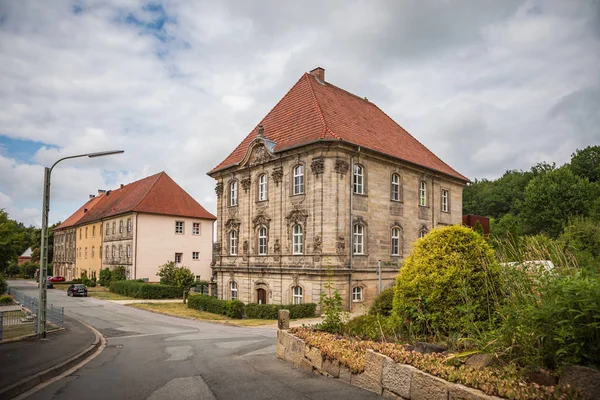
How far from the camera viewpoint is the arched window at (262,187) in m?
31.7

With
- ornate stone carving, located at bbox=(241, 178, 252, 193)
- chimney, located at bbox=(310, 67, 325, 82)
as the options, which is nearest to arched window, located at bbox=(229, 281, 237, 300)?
ornate stone carving, located at bbox=(241, 178, 252, 193)

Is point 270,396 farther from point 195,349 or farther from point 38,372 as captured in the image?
point 195,349

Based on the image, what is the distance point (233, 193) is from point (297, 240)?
8.23m

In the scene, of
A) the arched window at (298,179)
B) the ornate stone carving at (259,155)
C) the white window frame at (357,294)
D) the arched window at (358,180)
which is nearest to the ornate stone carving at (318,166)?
the arched window at (298,179)

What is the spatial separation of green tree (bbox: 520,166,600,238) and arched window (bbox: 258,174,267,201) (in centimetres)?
3529

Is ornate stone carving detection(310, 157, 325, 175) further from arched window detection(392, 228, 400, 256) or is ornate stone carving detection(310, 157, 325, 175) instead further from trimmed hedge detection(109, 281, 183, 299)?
trimmed hedge detection(109, 281, 183, 299)

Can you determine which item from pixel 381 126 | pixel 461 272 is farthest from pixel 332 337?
pixel 381 126

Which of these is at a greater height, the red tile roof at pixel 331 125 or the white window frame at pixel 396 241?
the red tile roof at pixel 331 125

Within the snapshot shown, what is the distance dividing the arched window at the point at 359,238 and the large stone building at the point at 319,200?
61 millimetres

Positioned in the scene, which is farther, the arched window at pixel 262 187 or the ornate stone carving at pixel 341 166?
the arched window at pixel 262 187

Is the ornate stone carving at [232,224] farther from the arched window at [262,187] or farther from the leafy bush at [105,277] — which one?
the leafy bush at [105,277]

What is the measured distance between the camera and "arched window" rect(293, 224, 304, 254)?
2852 cm

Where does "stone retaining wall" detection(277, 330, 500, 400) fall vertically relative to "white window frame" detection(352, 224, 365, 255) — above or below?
below

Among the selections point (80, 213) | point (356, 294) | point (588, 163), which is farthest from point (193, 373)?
point (80, 213)
